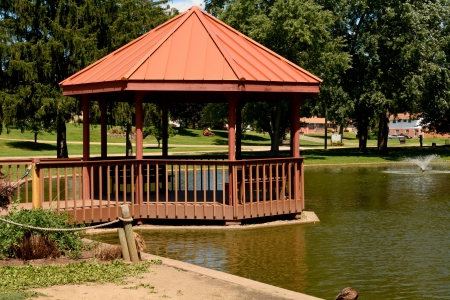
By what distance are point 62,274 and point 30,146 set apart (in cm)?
4643

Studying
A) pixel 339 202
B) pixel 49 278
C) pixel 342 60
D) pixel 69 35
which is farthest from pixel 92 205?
pixel 342 60

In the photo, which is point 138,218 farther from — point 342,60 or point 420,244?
point 342,60

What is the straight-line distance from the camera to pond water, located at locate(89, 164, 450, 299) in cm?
995

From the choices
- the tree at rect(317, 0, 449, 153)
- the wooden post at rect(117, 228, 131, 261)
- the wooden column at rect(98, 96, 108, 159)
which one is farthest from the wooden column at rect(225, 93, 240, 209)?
the tree at rect(317, 0, 449, 153)

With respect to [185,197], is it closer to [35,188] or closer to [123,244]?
→ [35,188]

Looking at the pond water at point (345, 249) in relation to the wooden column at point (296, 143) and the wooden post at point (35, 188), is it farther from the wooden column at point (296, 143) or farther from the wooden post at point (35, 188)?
the wooden post at point (35, 188)

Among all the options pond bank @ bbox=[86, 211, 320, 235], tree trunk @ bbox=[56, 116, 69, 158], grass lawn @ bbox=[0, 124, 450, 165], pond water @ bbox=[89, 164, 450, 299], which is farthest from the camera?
grass lawn @ bbox=[0, 124, 450, 165]

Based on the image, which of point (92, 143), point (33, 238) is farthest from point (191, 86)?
point (92, 143)

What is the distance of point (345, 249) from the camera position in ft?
41.6

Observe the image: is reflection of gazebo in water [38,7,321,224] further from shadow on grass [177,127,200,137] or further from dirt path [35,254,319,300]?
shadow on grass [177,127,200,137]

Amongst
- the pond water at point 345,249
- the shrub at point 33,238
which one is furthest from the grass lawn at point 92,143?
the shrub at point 33,238

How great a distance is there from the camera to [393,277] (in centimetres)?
1035

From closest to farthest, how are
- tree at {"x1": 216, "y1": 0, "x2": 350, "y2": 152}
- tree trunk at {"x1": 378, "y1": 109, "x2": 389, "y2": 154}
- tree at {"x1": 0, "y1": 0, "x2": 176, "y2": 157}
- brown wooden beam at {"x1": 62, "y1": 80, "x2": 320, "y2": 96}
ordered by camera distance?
brown wooden beam at {"x1": 62, "y1": 80, "x2": 320, "y2": 96}, tree at {"x1": 0, "y1": 0, "x2": 176, "y2": 157}, tree at {"x1": 216, "y1": 0, "x2": 350, "y2": 152}, tree trunk at {"x1": 378, "y1": 109, "x2": 389, "y2": 154}

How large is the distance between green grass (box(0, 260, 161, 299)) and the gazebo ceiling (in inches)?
221
